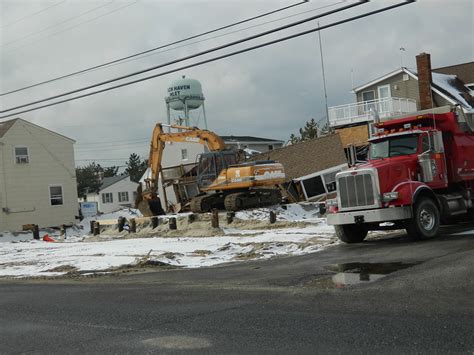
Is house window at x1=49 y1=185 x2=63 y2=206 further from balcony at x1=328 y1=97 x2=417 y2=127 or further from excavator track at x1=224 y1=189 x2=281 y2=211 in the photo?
balcony at x1=328 y1=97 x2=417 y2=127

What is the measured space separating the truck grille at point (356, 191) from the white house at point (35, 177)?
27.7m

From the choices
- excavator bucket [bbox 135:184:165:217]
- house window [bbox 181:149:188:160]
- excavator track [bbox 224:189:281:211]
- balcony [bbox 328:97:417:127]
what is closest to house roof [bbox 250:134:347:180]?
excavator track [bbox 224:189:281:211]

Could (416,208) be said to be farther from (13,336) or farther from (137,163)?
(137,163)

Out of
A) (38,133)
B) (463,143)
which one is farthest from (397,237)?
(38,133)

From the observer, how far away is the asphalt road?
6.15 m

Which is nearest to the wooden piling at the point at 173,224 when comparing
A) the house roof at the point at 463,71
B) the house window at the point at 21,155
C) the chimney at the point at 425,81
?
the house window at the point at 21,155

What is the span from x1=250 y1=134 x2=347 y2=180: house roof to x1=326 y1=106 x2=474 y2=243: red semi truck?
55.1 ft

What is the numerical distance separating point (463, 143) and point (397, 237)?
3261mm

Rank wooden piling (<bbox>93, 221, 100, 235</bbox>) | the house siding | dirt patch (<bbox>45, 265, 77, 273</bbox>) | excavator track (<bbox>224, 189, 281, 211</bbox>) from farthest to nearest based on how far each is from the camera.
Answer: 1. the house siding
2. wooden piling (<bbox>93, 221, 100, 235</bbox>)
3. excavator track (<bbox>224, 189, 281, 211</bbox>)
4. dirt patch (<bbox>45, 265, 77, 273</bbox>)

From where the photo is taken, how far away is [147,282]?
1173 centimetres

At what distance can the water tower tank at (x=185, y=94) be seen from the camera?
61031 mm

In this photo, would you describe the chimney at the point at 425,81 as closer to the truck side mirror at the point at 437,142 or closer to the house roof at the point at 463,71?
the house roof at the point at 463,71

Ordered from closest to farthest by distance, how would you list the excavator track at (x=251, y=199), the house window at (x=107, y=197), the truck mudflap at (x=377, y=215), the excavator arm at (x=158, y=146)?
1. the truck mudflap at (x=377, y=215)
2. the excavator track at (x=251, y=199)
3. the excavator arm at (x=158, y=146)
4. the house window at (x=107, y=197)

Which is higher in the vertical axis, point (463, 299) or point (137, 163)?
point (137, 163)
